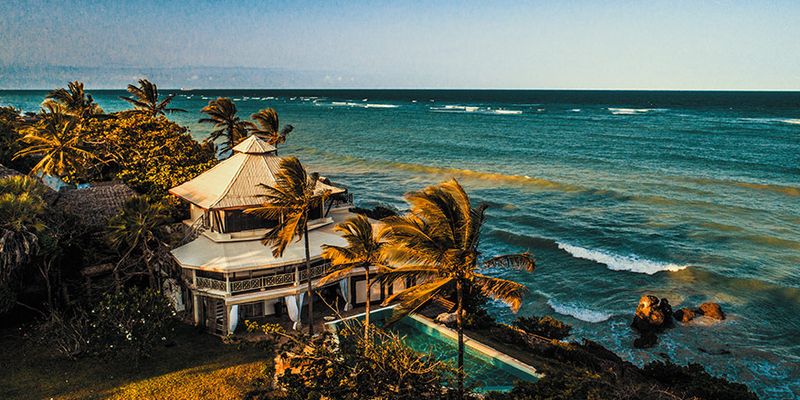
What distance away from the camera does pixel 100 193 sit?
26.2 metres

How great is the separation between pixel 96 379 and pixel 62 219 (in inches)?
288

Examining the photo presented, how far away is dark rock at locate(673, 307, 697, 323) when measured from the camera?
26972 mm

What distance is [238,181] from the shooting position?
25094 millimetres

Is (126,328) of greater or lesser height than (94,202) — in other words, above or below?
below

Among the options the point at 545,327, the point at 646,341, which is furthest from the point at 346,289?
the point at 646,341

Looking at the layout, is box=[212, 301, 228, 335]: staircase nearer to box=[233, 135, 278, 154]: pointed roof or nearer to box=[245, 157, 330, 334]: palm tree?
box=[245, 157, 330, 334]: palm tree

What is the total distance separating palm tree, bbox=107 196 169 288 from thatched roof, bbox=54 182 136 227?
7.07ft

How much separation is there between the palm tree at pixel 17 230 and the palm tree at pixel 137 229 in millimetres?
2449

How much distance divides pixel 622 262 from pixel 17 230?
102ft

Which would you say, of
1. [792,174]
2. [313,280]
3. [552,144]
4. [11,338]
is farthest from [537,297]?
[552,144]

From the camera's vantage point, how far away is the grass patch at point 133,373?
1728 centimetres

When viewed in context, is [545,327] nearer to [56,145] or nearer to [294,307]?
[294,307]

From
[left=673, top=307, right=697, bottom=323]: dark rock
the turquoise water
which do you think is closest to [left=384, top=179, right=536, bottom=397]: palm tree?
the turquoise water

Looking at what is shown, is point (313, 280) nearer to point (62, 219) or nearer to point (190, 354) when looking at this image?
point (190, 354)
